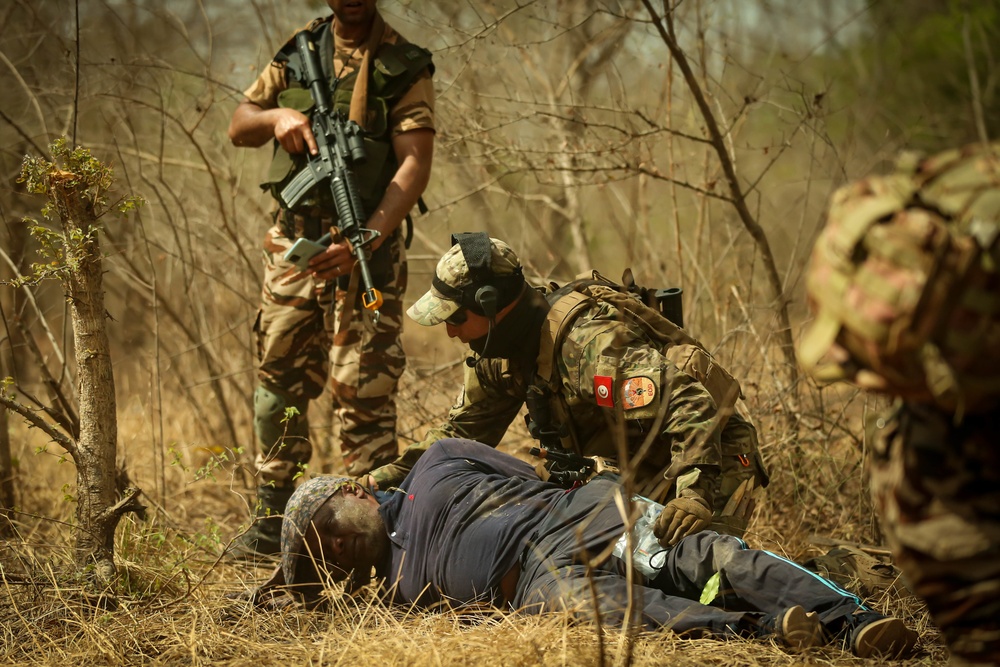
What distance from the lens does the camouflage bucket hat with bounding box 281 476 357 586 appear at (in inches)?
124

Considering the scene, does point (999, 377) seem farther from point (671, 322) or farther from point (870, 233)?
point (671, 322)

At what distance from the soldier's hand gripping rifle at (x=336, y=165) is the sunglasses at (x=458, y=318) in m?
0.34

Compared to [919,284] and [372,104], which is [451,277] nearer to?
[372,104]

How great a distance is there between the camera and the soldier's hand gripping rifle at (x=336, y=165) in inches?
142

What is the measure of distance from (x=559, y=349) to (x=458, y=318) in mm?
380

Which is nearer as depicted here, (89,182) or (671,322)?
(89,182)

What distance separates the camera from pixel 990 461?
1.54 metres

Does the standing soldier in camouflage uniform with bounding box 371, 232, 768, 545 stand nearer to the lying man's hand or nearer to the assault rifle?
the assault rifle

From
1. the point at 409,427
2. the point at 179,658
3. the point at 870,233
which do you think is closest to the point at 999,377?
the point at 870,233

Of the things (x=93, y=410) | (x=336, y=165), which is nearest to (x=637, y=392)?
(x=336, y=165)

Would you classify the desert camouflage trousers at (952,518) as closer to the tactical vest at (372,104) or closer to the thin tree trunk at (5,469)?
the tactical vest at (372,104)

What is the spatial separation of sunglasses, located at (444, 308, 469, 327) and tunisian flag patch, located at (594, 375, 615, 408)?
549 mm

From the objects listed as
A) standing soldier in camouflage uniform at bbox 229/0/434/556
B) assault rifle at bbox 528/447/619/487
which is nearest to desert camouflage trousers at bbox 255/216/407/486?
standing soldier in camouflage uniform at bbox 229/0/434/556

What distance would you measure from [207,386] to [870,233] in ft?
16.3
